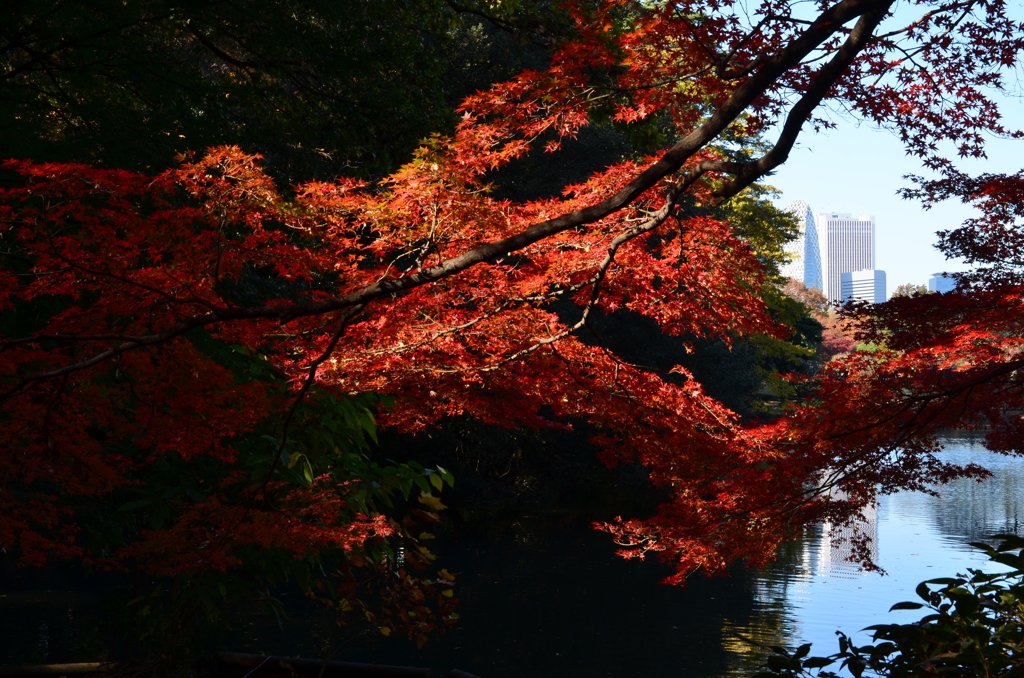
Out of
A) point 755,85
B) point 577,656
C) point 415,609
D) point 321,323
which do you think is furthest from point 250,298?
point 755,85

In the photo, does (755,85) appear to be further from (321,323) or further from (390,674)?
(390,674)

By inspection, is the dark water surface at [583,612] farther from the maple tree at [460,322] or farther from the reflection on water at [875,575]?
the maple tree at [460,322]

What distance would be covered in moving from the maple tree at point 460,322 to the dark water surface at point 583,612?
6.42 ft

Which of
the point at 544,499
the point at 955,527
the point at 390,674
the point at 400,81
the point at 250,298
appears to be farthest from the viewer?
the point at 544,499

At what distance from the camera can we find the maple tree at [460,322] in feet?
13.1

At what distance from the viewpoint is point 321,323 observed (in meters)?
5.08

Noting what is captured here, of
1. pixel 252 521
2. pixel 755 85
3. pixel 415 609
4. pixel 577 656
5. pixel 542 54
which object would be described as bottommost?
pixel 577 656

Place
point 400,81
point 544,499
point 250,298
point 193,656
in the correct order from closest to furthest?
point 193,656 → point 250,298 → point 400,81 → point 544,499

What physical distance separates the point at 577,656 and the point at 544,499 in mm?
8115

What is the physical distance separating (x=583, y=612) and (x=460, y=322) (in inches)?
195

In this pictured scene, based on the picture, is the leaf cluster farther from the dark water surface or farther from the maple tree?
the dark water surface

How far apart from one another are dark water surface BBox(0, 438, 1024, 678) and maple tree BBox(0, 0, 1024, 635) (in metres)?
1.96

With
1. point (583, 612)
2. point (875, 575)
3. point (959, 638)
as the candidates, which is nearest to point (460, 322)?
point (959, 638)

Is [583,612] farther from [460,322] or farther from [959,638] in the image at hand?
[959,638]
